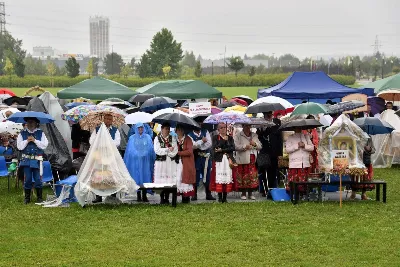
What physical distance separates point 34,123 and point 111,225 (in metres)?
3.30

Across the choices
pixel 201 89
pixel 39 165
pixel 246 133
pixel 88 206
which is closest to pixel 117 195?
pixel 88 206

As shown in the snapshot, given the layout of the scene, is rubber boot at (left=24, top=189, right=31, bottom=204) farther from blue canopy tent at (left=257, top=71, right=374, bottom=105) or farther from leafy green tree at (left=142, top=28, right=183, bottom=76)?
leafy green tree at (left=142, top=28, right=183, bottom=76)

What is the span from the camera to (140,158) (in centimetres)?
1362

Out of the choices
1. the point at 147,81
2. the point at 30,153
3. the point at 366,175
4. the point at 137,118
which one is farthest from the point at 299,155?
the point at 147,81

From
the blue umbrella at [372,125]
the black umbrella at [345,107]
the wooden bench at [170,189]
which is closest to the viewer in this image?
the wooden bench at [170,189]

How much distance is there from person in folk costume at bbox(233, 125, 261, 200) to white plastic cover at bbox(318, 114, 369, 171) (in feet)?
4.00

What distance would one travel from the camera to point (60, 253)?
366 inches

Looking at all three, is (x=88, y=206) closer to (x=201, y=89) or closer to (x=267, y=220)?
(x=267, y=220)

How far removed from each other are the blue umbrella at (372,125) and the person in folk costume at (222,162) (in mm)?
2816

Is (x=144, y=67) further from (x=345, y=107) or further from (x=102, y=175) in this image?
(x=102, y=175)

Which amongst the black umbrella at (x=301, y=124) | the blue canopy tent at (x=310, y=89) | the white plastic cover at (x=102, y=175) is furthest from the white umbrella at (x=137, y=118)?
the blue canopy tent at (x=310, y=89)

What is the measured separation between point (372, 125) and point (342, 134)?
141 centimetres

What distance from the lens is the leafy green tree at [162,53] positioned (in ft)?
303

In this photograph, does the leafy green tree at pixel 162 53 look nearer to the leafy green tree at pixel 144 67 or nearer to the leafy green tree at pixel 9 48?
the leafy green tree at pixel 144 67
